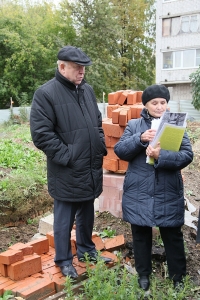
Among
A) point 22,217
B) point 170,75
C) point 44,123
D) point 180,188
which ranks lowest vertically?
point 22,217

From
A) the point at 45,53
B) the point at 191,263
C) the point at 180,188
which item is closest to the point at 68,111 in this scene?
the point at 180,188

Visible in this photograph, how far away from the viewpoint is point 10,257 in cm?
308

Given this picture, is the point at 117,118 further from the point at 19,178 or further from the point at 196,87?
the point at 196,87

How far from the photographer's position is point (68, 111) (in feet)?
9.82

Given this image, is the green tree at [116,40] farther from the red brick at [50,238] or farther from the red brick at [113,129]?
the red brick at [50,238]

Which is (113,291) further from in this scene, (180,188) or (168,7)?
(168,7)

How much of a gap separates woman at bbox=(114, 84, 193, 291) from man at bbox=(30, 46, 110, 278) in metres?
0.28

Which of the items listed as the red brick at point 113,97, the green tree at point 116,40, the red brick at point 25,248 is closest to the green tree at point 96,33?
the green tree at point 116,40

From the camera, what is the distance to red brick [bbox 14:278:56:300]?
2.91 metres

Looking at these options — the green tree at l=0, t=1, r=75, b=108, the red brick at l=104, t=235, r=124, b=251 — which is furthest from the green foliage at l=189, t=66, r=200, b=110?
the red brick at l=104, t=235, r=124, b=251

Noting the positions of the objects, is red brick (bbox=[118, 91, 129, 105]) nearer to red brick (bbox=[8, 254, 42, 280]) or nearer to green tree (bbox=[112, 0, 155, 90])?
red brick (bbox=[8, 254, 42, 280])

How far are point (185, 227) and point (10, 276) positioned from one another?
197 centimetres

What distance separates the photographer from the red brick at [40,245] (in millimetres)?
3487

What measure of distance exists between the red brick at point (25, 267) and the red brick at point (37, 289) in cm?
11
